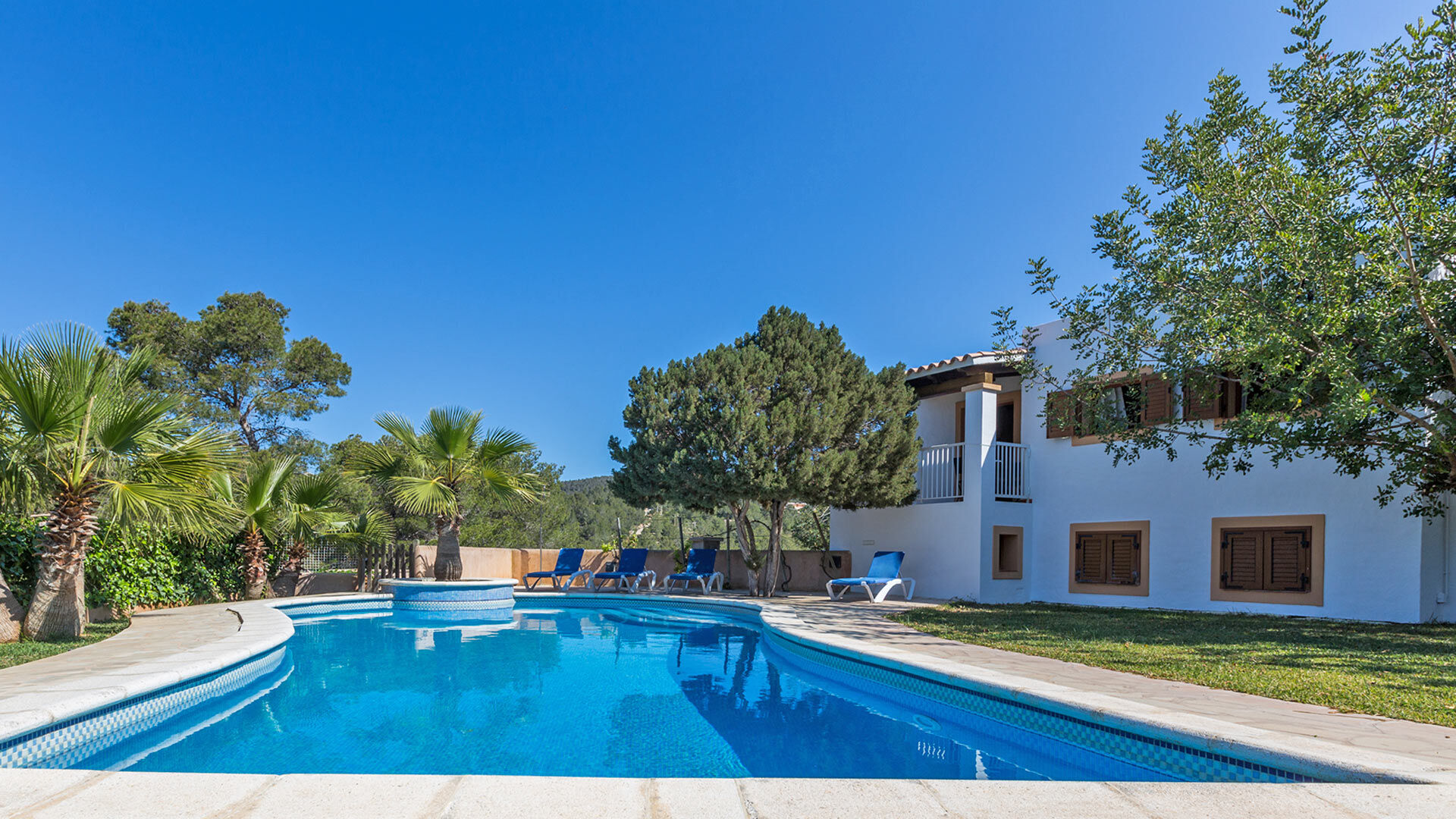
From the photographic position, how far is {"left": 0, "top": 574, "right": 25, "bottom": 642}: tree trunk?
25.0ft

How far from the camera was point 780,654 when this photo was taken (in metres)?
9.39

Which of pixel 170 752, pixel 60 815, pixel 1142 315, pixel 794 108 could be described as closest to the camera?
pixel 60 815

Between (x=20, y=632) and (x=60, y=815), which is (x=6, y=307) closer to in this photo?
(x=20, y=632)

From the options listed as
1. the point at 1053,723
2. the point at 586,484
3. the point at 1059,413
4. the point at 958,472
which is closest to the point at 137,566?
the point at 1053,723

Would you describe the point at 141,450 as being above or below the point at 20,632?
above

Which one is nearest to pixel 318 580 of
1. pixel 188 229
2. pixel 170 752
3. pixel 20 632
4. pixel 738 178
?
pixel 20 632

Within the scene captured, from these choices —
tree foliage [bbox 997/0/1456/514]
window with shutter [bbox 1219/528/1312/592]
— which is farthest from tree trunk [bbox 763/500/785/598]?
window with shutter [bbox 1219/528/1312/592]

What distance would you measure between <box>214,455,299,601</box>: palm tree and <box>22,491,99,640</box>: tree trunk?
17.2ft

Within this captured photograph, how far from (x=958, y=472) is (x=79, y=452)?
517 inches

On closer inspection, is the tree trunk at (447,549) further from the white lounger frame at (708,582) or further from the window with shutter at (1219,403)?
the window with shutter at (1219,403)

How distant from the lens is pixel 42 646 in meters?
7.31

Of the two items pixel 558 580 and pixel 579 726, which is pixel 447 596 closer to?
pixel 558 580

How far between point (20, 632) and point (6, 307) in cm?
2283

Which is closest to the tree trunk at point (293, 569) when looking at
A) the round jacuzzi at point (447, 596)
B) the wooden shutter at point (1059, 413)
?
the round jacuzzi at point (447, 596)
